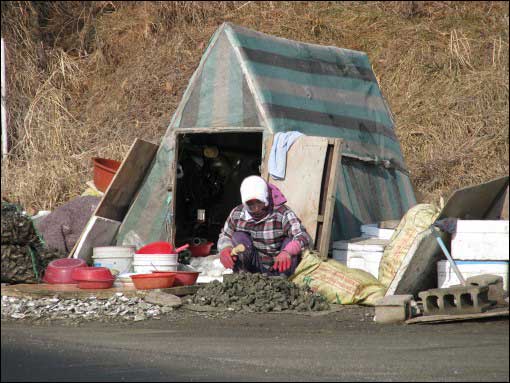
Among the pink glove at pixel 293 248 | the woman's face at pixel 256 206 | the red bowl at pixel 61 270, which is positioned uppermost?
the woman's face at pixel 256 206

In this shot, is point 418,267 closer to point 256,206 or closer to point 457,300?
point 457,300

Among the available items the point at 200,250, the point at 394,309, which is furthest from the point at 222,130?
the point at 394,309

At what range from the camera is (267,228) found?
9.55 meters

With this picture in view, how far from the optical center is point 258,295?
8.73 metres

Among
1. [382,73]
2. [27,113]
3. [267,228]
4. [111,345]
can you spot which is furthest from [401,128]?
[111,345]

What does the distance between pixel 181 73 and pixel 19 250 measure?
930 centimetres

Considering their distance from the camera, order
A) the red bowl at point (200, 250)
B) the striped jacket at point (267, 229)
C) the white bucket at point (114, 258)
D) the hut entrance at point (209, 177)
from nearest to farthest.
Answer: the striped jacket at point (267, 229)
the white bucket at point (114, 258)
the red bowl at point (200, 250)
the hut entrance at point (209, 177)

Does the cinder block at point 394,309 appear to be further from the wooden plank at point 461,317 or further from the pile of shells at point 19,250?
the pile of shells at point 19,250

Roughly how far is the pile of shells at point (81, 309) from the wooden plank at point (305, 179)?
204cm

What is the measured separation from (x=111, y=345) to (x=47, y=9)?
15.3m

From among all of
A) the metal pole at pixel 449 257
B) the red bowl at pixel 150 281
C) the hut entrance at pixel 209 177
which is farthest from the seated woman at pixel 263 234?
the hut entrance at pixel 209 177

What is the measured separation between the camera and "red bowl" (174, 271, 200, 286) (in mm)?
9641

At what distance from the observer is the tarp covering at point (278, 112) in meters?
10.9

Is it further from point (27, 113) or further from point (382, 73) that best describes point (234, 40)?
point (382, 73)
